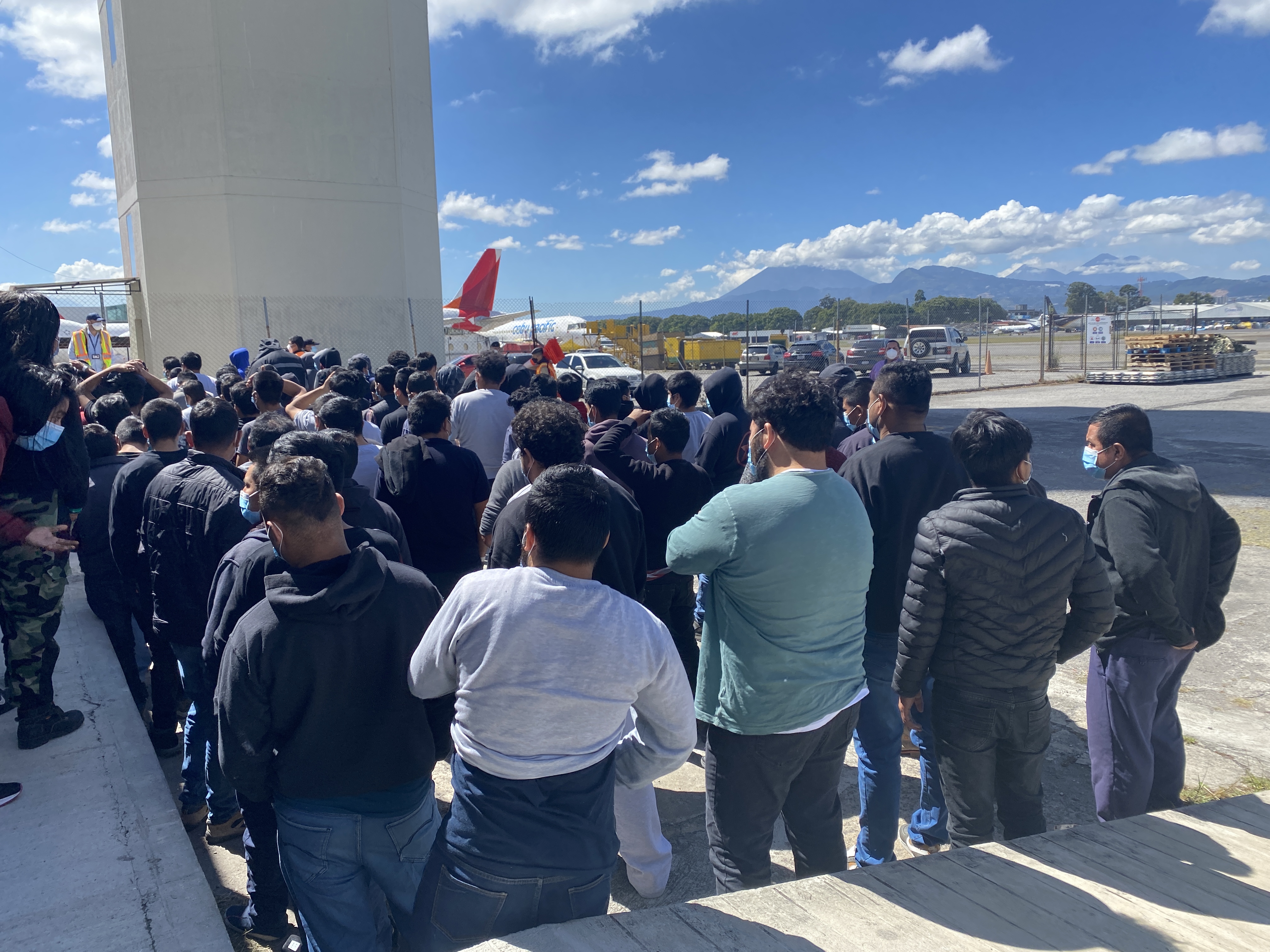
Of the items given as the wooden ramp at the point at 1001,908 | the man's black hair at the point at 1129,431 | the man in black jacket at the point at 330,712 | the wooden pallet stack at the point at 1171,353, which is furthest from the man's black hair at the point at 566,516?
the wooden pallet stack at the point at 1171,353

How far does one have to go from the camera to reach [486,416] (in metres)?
5.80

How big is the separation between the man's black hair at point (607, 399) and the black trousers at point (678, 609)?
3.87 ft

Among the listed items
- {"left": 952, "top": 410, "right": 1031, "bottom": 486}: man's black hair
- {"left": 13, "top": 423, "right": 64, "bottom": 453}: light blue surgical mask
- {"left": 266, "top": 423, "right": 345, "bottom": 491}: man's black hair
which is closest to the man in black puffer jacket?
{"left": 952, "top": 410, "right": 1031, "bottom": 486}: man's black hair

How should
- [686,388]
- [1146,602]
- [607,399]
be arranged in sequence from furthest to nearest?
[686,388] → [607,399] → [1146,602]

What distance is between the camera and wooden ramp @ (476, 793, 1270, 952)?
2307 millimetres

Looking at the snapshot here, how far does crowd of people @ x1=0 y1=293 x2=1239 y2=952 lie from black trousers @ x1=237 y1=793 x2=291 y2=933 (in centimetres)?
1

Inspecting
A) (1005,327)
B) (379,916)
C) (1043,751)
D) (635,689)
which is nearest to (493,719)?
(635,689)

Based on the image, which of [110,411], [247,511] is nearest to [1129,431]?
[247,511]

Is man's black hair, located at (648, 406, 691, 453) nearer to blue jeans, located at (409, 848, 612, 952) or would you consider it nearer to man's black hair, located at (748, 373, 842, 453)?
man's black hair, located at (748, 373, 842, 453)

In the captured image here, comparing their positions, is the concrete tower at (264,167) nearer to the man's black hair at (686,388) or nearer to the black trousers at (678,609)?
the man's black hair at (686,388)

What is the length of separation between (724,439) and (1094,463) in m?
2.43

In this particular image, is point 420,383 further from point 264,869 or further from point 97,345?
point 97,345

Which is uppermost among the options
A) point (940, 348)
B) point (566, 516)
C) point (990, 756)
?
point (940, 348)

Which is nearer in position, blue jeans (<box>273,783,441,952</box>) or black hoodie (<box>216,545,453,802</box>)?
black hoodie (<box>216,545,453,802</box>)
